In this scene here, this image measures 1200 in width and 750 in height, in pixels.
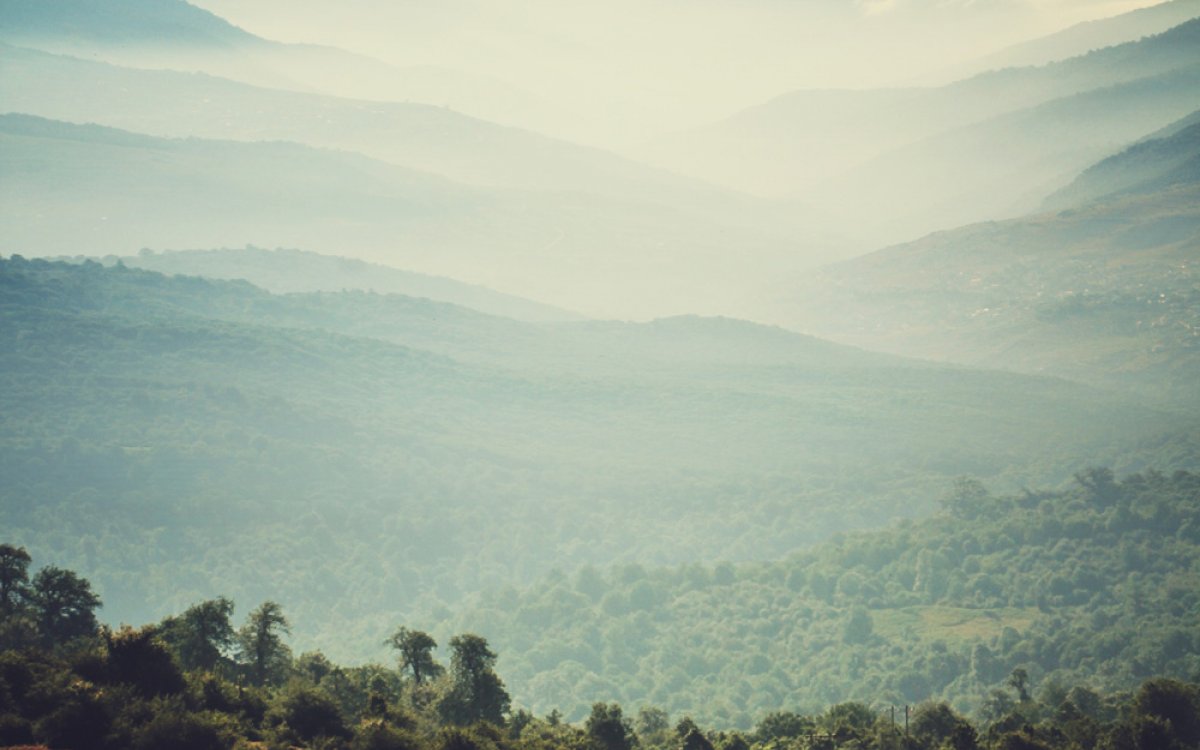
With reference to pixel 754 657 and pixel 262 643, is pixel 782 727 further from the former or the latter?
pixel 754 657

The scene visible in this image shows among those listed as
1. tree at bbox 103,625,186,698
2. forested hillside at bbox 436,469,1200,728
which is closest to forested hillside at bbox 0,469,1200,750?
tree at bbox 103,625,186,698

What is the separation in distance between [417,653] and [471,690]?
6344mm

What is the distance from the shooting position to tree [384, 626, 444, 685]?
184ft

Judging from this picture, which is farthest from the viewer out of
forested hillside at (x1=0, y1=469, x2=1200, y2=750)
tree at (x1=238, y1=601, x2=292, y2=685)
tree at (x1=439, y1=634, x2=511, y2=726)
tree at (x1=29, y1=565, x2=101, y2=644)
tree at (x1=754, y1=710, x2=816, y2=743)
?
tree at (x1=754, y1=710, x2=816, y2=743)

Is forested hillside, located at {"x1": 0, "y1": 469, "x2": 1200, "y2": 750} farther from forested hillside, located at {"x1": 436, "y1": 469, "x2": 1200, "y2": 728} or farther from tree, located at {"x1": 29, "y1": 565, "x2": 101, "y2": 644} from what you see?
forested hillside, located at {"x1": 436, "y1": 469, "x2": 1200, "y2": 728}

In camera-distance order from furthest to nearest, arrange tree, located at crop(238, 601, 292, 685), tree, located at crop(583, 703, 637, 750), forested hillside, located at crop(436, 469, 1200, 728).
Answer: forested hillside, located at crop(436, 469, 1200, 728) < tree, located at crop(238, 601, 292, 685) < tree, located at crop(583, 703, 637, 750)

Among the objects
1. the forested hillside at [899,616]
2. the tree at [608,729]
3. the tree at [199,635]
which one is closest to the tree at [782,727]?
the tree at [608,729]

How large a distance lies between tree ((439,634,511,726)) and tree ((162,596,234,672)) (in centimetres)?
1158

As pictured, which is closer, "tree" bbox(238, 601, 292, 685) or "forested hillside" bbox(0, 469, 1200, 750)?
"forested hillside" bbox(0, 469, 1200, 750)

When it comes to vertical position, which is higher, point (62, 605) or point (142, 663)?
point (142, 663)

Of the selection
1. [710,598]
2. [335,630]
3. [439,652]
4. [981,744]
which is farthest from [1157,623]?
[335,630]

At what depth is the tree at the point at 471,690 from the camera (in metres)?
50.4

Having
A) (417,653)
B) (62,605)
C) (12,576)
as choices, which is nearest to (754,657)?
(417,653)

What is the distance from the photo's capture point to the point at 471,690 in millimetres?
51094
